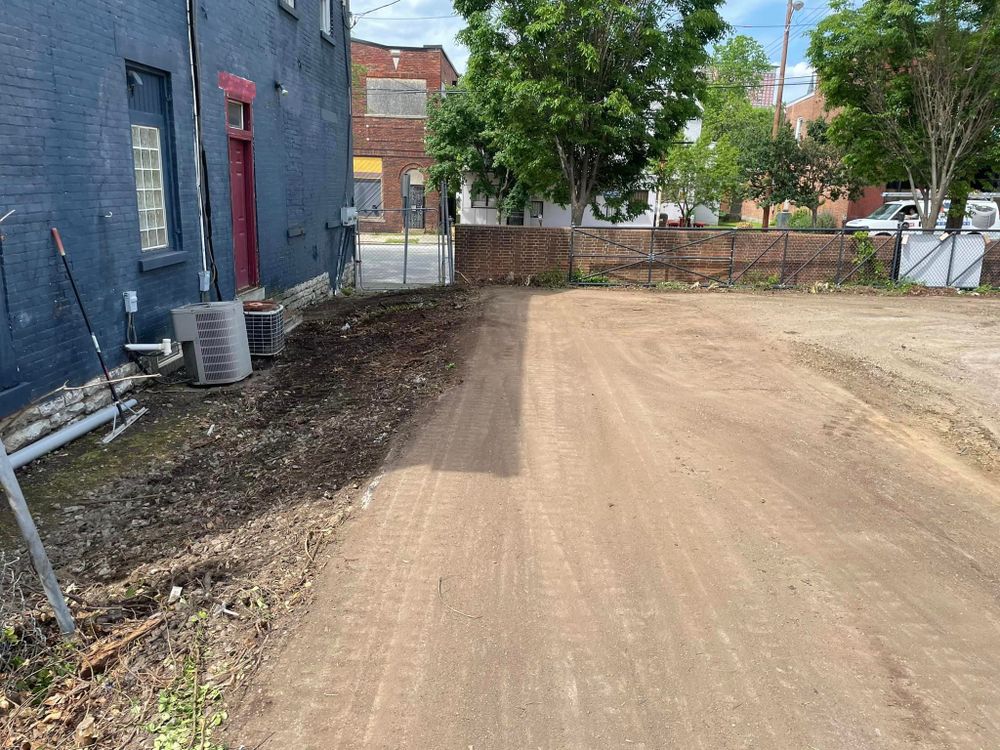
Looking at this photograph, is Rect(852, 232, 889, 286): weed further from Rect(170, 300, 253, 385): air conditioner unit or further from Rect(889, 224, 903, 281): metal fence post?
Rect(170, 300, 253, 385): air conditioner unit

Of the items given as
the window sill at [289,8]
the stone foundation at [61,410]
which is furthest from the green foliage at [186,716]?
the window sill at [289,8]

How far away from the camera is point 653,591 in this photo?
4117 millimetres

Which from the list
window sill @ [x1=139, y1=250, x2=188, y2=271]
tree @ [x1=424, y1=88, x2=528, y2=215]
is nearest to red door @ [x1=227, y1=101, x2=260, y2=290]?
window sill @ [x1=139, y1=250, x2=188, y2=271]

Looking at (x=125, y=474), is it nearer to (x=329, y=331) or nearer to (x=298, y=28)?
(x=329, y=331)

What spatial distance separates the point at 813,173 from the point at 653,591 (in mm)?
33288

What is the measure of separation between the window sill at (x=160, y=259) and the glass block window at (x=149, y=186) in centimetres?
12

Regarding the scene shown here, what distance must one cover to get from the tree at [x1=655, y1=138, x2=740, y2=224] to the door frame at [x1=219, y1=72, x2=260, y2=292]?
22324 millimetres

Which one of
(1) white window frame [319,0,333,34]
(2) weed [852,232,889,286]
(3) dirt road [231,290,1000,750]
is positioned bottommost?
(3) dirt road [231,290,1000,750]

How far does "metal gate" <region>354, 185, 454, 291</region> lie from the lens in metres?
17.7

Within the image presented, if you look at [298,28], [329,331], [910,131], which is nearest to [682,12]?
[910,131]

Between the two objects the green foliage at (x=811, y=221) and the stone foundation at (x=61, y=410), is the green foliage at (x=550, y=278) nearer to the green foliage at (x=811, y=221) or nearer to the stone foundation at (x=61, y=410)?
the stone foundation at (x=61, y=410)

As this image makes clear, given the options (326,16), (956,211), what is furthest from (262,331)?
(956,211)

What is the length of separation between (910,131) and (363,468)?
1789 cm

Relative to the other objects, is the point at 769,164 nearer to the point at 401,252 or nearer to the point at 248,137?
the point at 401,252
